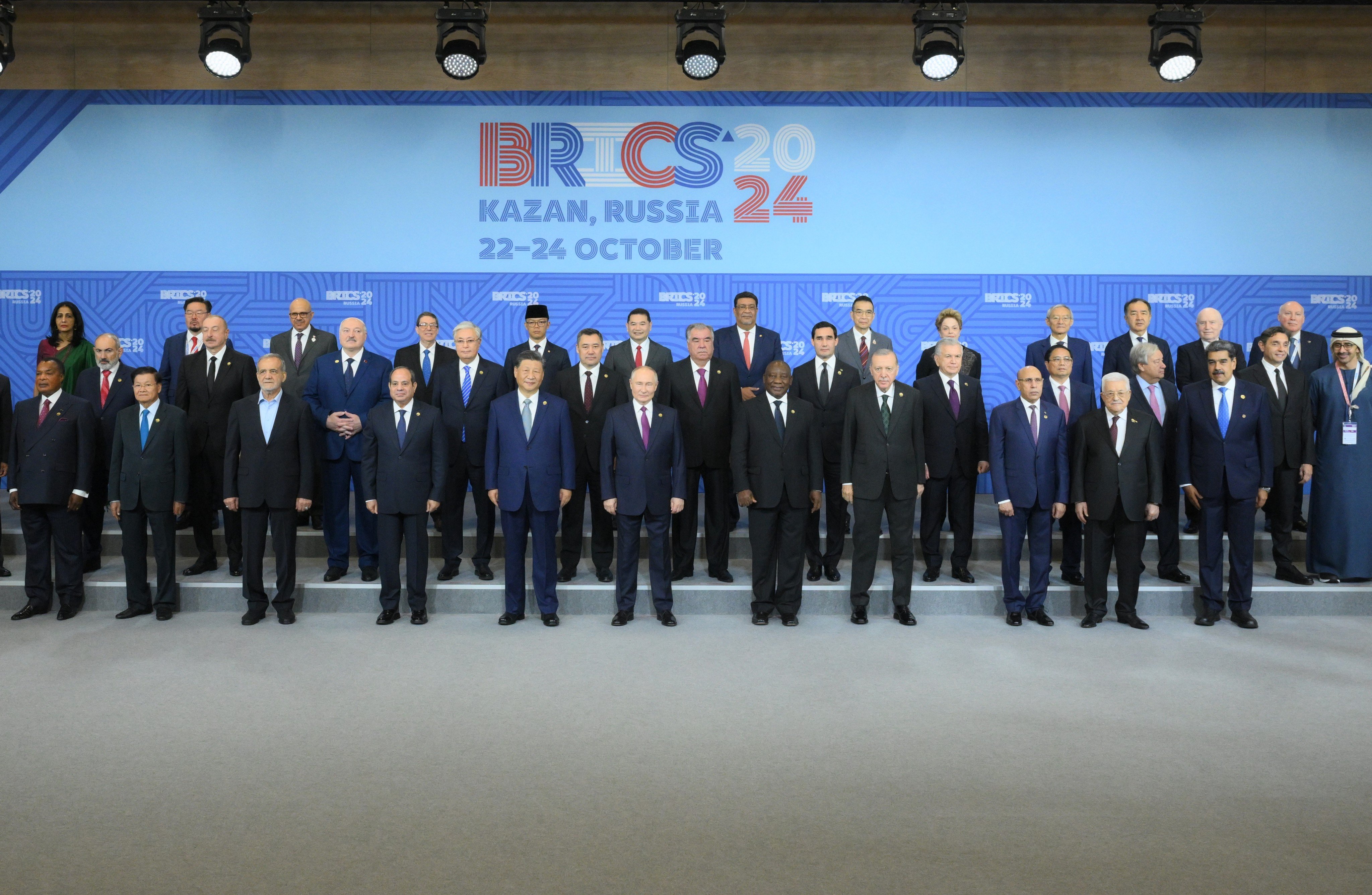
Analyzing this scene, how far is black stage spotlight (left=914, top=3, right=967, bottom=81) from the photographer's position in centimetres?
679

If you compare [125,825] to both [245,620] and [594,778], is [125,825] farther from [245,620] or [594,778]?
[245,620]

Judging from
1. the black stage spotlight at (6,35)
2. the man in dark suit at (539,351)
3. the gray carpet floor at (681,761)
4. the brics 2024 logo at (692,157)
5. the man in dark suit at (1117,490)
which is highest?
the black stage spotlight at (6,35)

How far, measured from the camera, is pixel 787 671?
4.47 metres

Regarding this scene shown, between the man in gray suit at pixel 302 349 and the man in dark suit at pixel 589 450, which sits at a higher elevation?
the man in gray suit at pixel 302 349

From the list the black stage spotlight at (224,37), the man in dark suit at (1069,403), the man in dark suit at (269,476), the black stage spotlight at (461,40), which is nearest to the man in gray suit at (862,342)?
the man in dark suit at (1069,403)

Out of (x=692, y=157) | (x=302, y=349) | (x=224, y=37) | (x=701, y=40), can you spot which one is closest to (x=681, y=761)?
(x=302, y=349)

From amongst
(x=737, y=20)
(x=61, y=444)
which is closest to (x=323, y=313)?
(x=61, y=444)

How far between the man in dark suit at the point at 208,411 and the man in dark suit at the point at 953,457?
14.4 feet

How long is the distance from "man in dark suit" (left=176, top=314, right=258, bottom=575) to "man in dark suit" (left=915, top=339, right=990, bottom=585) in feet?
14.4

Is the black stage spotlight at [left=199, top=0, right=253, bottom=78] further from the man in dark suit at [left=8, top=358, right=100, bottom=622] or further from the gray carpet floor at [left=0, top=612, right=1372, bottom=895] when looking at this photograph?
the gray carpet floor at [left=0, top=612, right=1372, bottom=895]

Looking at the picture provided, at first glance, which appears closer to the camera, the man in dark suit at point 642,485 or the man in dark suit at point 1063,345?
the man in dark suit at point 642,485

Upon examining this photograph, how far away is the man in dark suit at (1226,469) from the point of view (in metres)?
5.24

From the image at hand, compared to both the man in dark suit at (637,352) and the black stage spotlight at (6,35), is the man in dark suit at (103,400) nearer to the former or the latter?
the black stage spotlight at (6,35)

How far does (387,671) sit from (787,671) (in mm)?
1947
